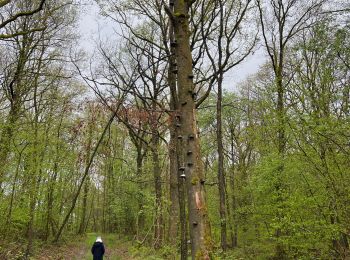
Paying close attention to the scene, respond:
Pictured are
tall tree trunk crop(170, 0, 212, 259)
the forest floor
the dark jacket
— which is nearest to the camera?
tall tree trunk crop(170, 0, 212, 259)

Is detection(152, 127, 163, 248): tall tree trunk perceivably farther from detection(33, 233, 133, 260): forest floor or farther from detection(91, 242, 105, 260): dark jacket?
detection(91, 242, 105, 260): dark jacket

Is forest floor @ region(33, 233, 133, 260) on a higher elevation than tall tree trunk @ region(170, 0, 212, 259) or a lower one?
lower

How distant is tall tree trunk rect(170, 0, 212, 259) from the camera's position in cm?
507

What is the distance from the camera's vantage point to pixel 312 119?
9516 millimetres

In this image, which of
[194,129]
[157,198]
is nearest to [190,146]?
[194,129]

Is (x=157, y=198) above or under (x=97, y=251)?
above

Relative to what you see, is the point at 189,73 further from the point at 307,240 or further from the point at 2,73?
the point at 2,73

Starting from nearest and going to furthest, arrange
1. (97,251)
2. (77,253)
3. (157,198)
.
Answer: (97,251) → (157,198) → (77,253)

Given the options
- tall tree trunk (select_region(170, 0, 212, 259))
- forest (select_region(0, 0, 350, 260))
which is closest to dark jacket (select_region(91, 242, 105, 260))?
forest (select_region(0, 0, 350, 260))

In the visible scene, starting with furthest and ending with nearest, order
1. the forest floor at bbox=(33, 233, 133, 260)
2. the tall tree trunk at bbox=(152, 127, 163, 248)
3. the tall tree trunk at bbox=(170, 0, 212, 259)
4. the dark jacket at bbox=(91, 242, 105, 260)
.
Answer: the forest floor at bbox=(33, 233, 133, 260), the tall tree trunk at bbox=(152, 127, 163, 248), the dark jacket at bbox=(91, 242, 105, 260), the tall tree trunk at bbox=(170, 0, 212, 259)

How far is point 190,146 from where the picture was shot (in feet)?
17.7

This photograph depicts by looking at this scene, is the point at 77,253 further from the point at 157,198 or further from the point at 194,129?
the point at 194,129

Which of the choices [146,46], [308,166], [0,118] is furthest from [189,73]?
[146,46]

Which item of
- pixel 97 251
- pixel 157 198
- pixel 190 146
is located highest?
pixel 190 146
